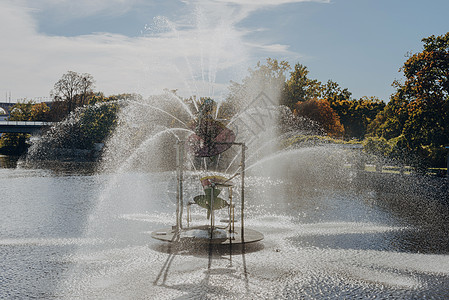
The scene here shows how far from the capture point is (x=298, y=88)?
8512 centimetres

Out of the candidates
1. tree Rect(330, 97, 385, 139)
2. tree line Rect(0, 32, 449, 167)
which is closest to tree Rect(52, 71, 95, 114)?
tree line Rect(0, 32, 449, 167)

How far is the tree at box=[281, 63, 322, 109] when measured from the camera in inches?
3297

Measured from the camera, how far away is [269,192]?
30.0 m

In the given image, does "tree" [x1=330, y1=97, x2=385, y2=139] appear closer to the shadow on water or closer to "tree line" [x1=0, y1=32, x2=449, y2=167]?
"tree line" [x1=0, y1=32, x2=449, y2=167]

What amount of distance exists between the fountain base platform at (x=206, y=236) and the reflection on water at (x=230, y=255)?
0.29 m

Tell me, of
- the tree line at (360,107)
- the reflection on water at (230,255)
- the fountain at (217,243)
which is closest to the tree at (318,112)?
the tree line at (360,107)

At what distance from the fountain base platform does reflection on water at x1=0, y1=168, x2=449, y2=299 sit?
29 centimetres

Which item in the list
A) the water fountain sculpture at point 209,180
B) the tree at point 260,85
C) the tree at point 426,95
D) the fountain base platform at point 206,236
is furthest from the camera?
the tree at point 260,85

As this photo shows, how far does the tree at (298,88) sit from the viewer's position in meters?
83.8

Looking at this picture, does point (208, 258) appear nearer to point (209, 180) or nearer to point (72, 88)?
point (209, 180)

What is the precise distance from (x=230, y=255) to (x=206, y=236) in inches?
72.3

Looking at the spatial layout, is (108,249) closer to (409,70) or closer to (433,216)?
(433,216)

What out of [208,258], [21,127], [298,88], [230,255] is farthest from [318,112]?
[208,258]

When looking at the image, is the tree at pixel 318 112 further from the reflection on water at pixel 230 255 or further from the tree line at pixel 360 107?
the reflection on water at pixel 230 255
